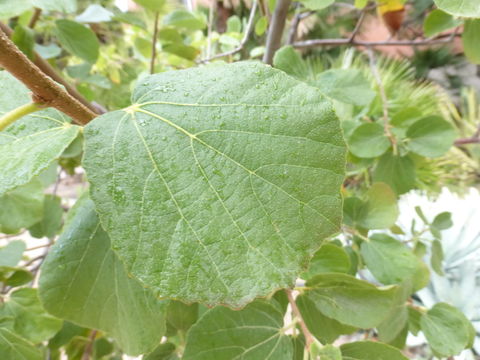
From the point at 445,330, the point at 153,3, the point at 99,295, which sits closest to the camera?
the point at 99,295

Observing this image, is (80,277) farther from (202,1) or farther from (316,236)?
(202,1)

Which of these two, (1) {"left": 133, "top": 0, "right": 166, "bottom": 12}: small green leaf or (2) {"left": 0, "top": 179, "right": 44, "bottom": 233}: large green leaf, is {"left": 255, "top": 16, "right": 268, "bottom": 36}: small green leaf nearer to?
(1) {"left": 133, "top": 0, "right": 166, "bottom": 12}: small green leaf

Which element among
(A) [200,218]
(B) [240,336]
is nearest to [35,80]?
(A) [200,218]

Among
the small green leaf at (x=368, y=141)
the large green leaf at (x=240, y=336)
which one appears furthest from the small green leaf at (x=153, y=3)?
the large green leaf at (x=240, y=336)

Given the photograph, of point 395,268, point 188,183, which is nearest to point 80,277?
point 188,183

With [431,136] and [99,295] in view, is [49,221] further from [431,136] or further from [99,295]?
[431,136]
